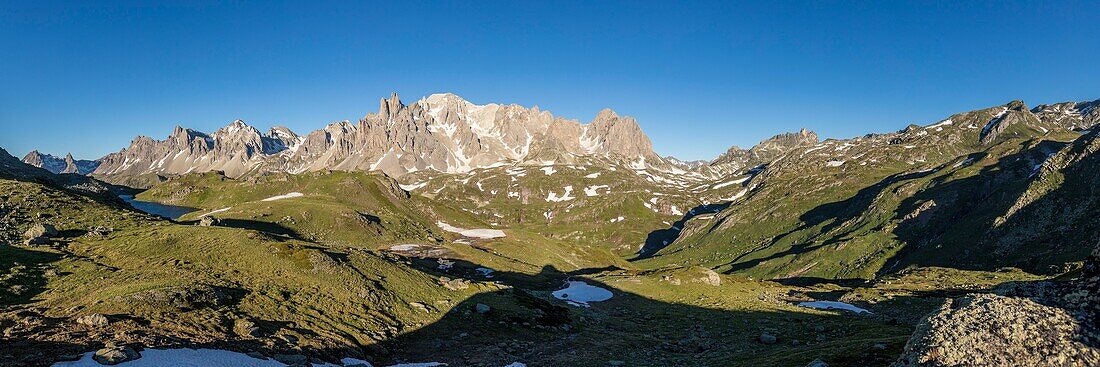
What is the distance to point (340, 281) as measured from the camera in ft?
147

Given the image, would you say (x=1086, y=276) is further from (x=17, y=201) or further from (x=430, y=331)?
(x=17, y=201)

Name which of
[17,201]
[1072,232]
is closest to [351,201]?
[17,201]

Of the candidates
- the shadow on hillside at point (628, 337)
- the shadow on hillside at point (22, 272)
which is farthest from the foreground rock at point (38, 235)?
the shadow on hillside at point (628, 337)

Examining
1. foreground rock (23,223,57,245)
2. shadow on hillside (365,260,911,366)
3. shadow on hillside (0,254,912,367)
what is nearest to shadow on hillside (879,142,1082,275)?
shadow on hillside (365,260,911,366)

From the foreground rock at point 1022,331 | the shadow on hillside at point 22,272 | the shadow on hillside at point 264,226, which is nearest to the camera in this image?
the foreground rock at point 1022,331

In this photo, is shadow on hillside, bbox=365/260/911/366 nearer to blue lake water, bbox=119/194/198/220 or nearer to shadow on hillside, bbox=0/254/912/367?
shadow on hillside, bbox=0/254/912/367

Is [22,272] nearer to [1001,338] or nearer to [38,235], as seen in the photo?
[38,235]

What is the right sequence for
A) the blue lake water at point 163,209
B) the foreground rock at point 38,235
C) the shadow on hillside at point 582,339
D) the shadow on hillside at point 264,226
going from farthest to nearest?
the blue lake water at point 163,209, the shadow on hillside at point 264,226, the foreground rock at point 38,235, the shadow on hillside at point 582,339

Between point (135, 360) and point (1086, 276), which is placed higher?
point (1086, 276)

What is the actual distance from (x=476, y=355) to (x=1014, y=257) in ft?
546

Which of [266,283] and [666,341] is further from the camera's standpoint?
[666,341]

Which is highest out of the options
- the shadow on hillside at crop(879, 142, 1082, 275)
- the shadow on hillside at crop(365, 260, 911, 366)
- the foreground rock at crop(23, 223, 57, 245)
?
the shadow on hillside at crop(879, 142, 1082, 275)

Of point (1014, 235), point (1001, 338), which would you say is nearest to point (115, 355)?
point (1001, 338)

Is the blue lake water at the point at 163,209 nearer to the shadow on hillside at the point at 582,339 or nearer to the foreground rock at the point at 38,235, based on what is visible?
the foreground rock at the point at 38,235
